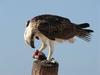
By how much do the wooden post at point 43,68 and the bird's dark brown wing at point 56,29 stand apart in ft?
1.48

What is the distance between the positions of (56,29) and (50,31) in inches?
3.1

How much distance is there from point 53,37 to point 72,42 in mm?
301

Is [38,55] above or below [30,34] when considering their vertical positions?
below

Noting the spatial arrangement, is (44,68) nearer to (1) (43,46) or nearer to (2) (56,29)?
(1) (43,46)

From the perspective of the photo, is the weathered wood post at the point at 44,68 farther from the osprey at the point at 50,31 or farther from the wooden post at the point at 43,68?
the osprey at the point at 50,31

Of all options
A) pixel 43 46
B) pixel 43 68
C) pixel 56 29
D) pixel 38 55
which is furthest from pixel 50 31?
pixel 43 68

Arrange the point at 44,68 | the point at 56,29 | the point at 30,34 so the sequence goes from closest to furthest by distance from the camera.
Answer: the point at 44,68 < the point at 30,34 < the point at 56,29

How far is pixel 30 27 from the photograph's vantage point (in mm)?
4590

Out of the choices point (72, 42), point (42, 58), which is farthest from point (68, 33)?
point (42, 58)

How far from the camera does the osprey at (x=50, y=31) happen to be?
4.57 m

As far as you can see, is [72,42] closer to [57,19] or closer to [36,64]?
[57,19]

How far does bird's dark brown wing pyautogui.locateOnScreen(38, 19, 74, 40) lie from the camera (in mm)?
4617

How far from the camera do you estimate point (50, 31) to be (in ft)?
15.5

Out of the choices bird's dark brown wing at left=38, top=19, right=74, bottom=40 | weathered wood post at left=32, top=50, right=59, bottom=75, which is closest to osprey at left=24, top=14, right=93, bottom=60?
bird's dark brown wing at left=38, top=19, right=74, bottom=40
